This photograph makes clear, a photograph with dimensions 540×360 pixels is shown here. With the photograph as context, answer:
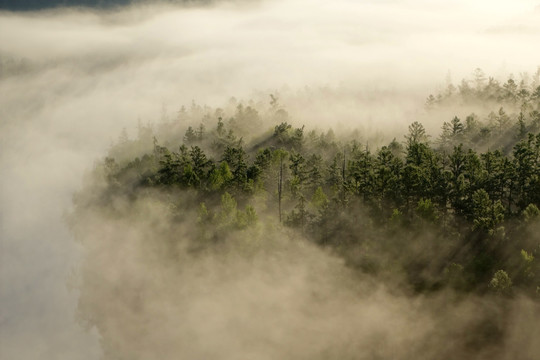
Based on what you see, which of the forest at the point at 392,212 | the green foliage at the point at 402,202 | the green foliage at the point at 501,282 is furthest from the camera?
the green foliage at the point at 402,202

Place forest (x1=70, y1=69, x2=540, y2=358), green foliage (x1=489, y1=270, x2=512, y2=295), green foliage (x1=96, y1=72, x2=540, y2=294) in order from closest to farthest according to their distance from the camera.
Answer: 1. green foliage (x1=489, y1=270, x2=512, y2=295)
2. forest (x1=70, y1=69, x2=540, y2=358)
3. green foliage (x1=96, y1=72, x2=540, y2=294)

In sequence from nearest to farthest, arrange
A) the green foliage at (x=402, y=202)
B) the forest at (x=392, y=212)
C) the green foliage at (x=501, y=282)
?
1. the green foliage at (x=501, y=282)
2. the forest at (x=392, y=212)
3. the green foliage at (x=402, y=202)

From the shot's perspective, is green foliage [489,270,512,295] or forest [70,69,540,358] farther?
forest [70,69,540,358]

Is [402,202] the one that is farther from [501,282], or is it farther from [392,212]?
[501,282]

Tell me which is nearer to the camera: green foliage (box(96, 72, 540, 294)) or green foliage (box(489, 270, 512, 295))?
green foliage (box(489, 270, 512, 295))

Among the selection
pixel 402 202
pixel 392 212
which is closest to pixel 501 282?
pixel 402 202

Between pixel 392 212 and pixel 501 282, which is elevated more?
pixel 392 212

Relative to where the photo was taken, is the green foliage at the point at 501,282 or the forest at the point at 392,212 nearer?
the green foliage at the point at 501,282

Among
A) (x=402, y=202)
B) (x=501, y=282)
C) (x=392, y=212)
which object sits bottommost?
(x=501, y=282)

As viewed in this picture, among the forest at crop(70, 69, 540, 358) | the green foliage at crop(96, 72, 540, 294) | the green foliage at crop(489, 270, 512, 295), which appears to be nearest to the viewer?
the green foliage at crop(489, 270, 512, 295)

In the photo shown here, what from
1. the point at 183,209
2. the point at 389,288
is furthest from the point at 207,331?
the point at 389,288

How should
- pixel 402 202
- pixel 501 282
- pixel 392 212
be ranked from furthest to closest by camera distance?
1. pixel 392 212
2. pixel 402 202
3. pixel 501 282

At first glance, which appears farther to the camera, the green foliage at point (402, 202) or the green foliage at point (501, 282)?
the green foliage at point (402, 202)
